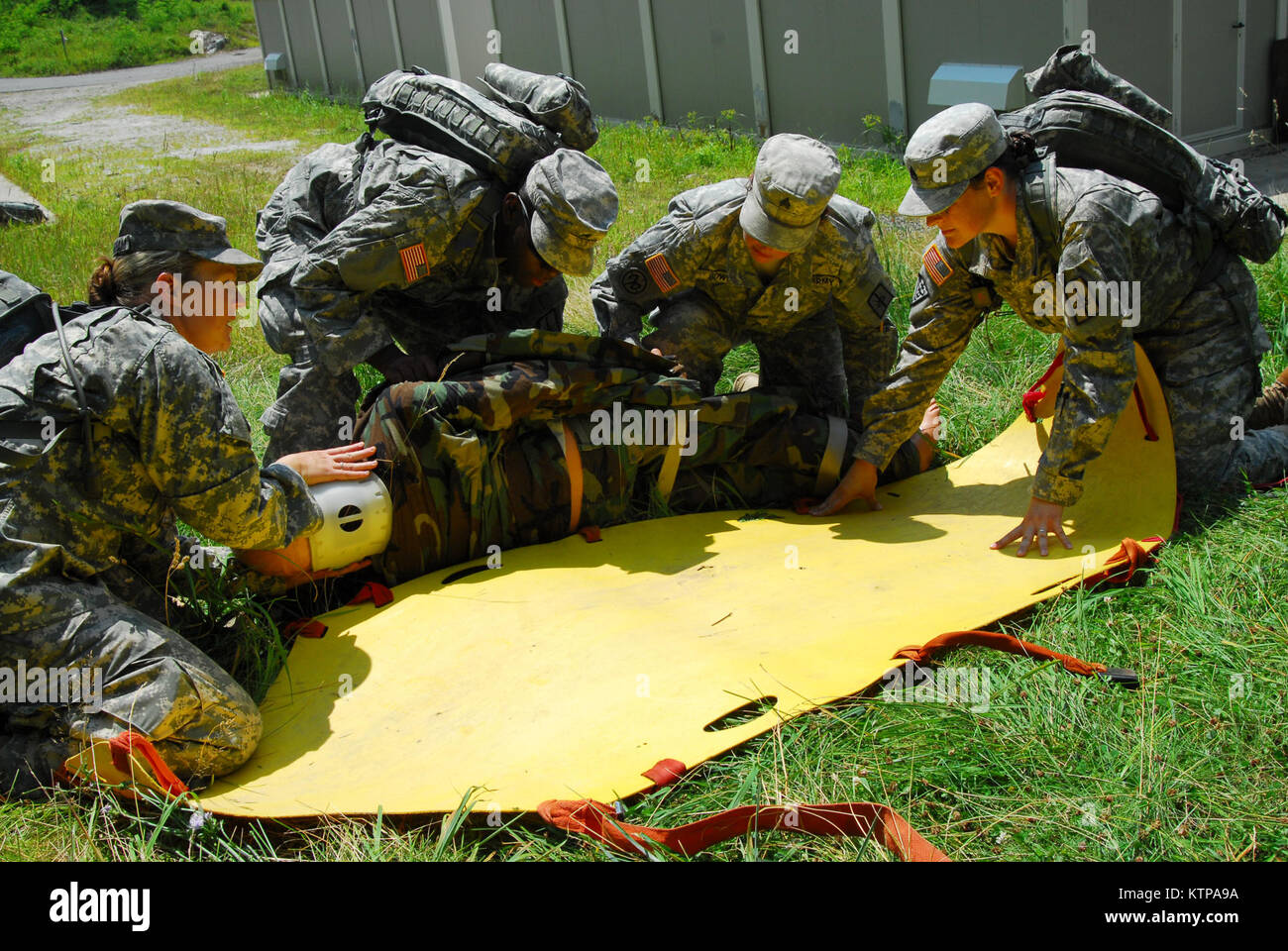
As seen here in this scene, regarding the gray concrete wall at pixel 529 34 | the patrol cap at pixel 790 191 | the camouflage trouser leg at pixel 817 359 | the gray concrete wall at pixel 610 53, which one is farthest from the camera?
the gray concrete wall at pixel 529 34

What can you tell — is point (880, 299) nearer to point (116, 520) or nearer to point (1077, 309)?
point (1077, 309)

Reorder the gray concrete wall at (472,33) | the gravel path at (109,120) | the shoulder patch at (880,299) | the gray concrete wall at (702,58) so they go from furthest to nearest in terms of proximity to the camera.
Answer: the gray concrete wall at (472,33), the gravel path at (109,120), the gray concrete wall at (702,58), the shoulder patch at (880,299)

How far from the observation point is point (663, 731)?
108 inches

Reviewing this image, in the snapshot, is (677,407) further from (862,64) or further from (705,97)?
(705,97)

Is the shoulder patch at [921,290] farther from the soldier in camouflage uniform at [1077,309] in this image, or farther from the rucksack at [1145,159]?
the rucksack at [1145,159]

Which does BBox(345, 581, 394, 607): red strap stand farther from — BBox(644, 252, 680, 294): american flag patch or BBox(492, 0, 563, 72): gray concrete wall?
BBox(492, 0, 563, 72): gray concrete wall

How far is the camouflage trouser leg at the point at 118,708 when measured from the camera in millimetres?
2814

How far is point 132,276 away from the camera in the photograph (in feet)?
10.4

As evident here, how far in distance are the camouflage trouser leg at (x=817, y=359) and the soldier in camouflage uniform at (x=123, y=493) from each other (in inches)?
95.6

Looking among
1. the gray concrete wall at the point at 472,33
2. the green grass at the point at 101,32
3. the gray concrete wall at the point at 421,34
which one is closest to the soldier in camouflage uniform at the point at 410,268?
the gray concrete wall at the point at 472,33

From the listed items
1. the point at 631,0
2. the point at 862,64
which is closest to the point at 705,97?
the point at 631,0

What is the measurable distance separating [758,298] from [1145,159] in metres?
1.56

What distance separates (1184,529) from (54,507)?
3505 millimetres

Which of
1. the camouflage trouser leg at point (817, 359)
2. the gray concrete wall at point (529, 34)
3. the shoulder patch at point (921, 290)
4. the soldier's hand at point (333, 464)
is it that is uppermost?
the gray concrete wall at point (529, 34)
